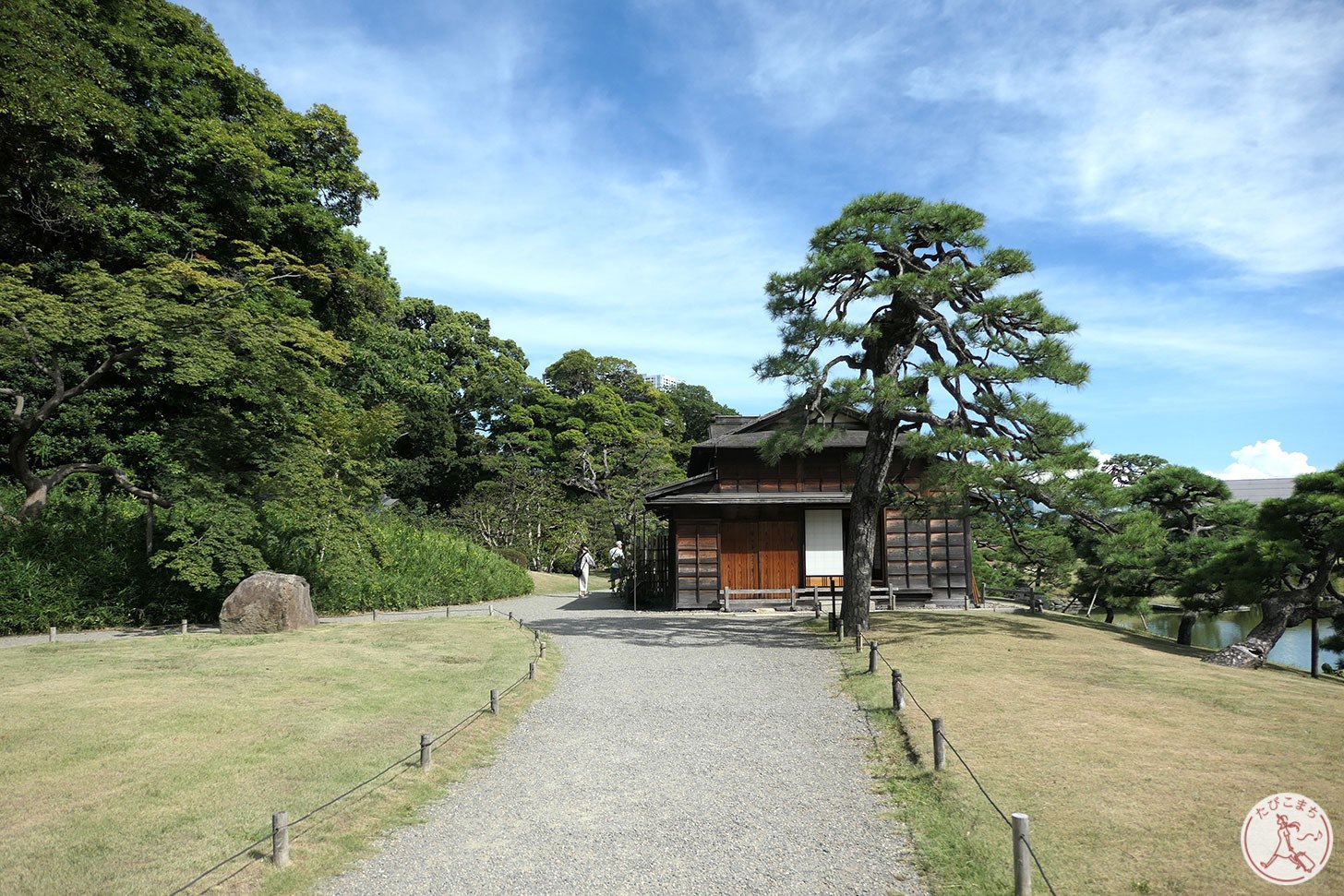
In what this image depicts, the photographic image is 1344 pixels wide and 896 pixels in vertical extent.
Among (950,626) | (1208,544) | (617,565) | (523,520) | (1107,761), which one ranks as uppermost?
(523,520)

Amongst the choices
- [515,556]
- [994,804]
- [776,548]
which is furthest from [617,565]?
[994,804]

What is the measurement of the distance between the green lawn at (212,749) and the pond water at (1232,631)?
18910 mm

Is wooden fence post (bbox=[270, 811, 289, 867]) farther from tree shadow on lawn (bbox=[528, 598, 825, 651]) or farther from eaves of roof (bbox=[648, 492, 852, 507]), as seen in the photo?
eaves of roof (bbox=[648, 492, 852, 507])

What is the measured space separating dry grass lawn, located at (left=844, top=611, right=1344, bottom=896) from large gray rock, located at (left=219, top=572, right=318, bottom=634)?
10.8 meters

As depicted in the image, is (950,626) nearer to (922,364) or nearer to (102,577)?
(922,364)

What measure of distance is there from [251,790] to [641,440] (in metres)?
36.2

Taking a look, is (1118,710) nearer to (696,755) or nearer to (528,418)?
(696,755)

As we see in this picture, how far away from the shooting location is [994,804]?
5945 millimetres

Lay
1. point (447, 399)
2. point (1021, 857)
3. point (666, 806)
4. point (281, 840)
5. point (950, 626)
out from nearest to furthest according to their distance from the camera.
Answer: point (1021, 857) → point (281, 840) → point (666, 806) → point (950, 626) → point (447, 399)

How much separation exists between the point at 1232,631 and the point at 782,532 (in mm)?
16599

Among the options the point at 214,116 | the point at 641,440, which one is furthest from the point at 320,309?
the point at 641,440

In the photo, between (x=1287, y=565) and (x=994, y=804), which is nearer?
(x=994, y=804)

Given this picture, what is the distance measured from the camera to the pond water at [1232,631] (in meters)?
21.4

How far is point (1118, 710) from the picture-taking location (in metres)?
8.84
